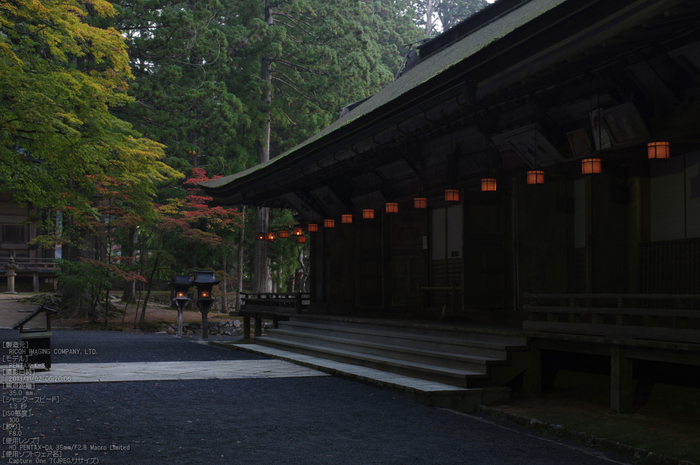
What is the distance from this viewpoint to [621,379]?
7.25 meters

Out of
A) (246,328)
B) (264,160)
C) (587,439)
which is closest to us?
(587,439)

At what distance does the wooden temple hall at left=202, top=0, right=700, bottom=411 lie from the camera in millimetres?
7250

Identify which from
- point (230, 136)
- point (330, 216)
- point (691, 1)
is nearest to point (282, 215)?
point (230, 136)

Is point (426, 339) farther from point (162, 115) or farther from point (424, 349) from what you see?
point (162, 115)

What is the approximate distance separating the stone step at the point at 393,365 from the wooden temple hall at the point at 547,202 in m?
0.04

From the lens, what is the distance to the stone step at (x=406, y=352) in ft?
29.3

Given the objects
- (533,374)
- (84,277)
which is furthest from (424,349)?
(84,277)

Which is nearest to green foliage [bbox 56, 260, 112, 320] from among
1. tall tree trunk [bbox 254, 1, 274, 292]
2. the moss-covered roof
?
the moss-covered roof

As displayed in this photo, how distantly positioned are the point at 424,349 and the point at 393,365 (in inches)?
23.7

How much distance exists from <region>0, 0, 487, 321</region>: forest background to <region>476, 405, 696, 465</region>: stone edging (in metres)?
10.9

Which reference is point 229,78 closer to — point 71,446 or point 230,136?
point 230,136

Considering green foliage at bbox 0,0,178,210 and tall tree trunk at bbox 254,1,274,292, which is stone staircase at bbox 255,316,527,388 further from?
tall tree trunk at bbox 254,1,274,292

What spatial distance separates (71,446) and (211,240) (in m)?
20.5

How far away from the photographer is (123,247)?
32219 mm
